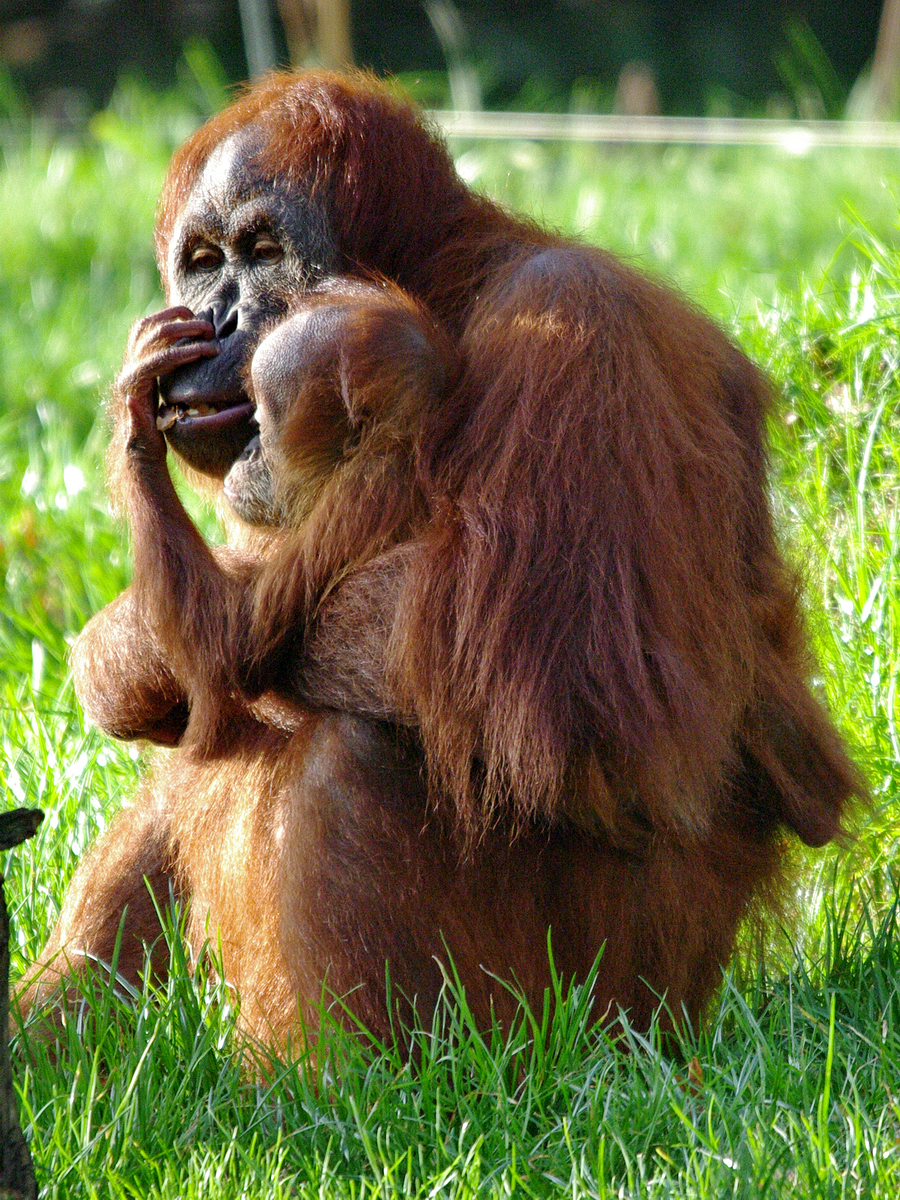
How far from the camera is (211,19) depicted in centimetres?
1299

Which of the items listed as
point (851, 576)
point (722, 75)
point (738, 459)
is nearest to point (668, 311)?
point (738, 459)

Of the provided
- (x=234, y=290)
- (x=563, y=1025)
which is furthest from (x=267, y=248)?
(x=563, y=1025)

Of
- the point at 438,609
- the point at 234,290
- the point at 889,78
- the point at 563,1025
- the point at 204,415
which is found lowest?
the point at 563,1025

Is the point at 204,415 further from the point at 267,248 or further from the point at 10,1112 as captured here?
the point at 10,1112

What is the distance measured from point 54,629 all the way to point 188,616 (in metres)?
2.10

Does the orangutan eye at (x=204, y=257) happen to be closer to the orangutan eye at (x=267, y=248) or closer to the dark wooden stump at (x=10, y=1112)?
the orangutan eye at (x=267, y=248)

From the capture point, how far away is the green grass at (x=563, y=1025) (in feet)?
6.85

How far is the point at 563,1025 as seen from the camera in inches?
92.4

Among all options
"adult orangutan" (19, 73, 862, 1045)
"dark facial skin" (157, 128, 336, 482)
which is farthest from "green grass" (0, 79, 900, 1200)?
"dark facial skin" (157, 128, 336, 482)

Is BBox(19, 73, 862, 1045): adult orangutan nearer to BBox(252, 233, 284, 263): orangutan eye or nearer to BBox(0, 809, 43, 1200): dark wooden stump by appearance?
BBox(252, 233, 284, 263): orangutan eye

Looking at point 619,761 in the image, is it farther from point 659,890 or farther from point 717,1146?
point 717,1146

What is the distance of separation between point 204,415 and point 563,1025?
3.90 ft

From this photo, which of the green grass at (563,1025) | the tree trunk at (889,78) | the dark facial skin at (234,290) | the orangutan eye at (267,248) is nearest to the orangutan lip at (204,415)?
the dark facial skin at (234,290)

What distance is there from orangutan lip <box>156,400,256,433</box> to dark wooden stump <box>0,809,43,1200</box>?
1.00 metres
